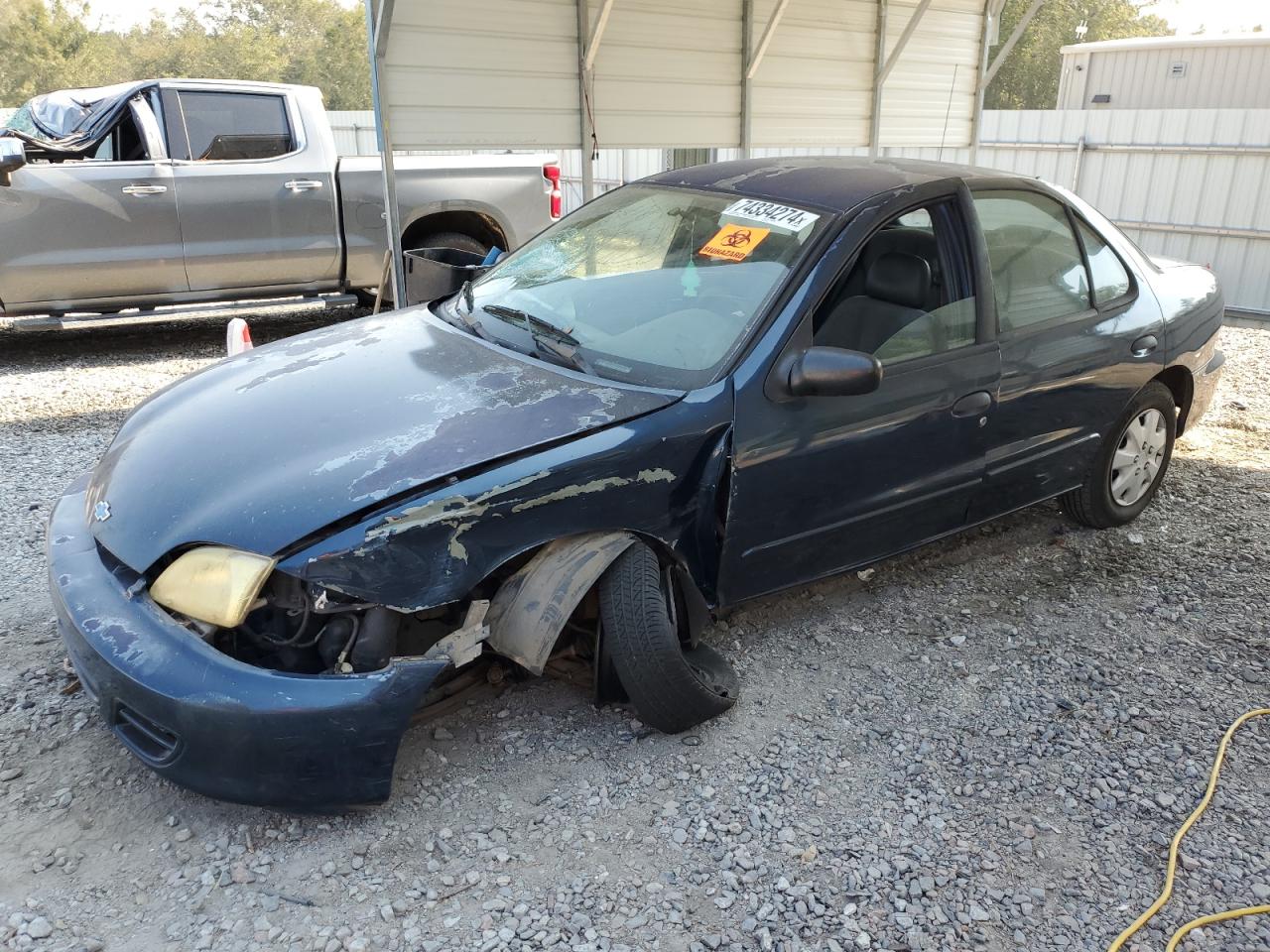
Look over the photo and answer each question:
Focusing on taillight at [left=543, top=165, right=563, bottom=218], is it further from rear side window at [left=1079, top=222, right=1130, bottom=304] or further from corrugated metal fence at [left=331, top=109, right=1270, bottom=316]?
rear side window at [left=1079, top=222, right=1130, bottom=304]

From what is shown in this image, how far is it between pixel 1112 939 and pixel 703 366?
5.96ft

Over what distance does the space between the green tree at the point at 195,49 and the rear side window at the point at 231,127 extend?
31349 mm

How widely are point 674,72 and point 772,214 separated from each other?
158 inches

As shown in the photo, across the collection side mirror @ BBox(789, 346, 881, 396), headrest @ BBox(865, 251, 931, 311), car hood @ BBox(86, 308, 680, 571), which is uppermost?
headrest @ BBox(865, 251, 931, 311)

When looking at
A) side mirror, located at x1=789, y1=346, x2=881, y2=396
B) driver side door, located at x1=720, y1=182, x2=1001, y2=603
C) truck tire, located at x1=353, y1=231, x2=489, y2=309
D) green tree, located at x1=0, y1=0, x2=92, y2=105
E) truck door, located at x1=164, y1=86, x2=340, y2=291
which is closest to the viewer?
side mirror, located at x1=789, y1=346, x2=881, y2=396

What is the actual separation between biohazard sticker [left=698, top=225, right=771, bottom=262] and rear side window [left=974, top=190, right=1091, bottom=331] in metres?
0.88

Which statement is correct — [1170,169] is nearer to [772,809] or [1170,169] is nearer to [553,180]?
[553,180]

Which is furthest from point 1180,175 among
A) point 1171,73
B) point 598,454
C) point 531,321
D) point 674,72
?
point 598,454

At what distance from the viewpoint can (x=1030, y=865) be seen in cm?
256

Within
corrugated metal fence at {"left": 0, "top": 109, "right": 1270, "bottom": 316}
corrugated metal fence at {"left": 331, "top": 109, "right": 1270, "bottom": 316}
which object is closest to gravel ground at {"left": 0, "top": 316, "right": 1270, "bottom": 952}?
corrugated metal fence at {"left": 331, "top": 109, "right": 1270, "bottom": 316}

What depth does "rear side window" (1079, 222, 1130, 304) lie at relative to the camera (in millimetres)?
4031

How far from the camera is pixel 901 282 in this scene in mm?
3408

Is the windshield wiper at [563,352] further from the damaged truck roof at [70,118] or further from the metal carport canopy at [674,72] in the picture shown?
the damaged truck roof at [70,118]

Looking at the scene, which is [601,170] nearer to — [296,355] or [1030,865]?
[296,355]
